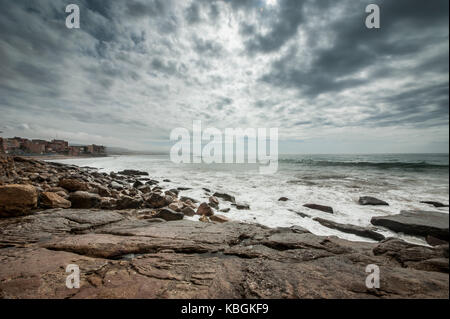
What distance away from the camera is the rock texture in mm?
1753

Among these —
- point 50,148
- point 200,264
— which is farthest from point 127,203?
point 50,148

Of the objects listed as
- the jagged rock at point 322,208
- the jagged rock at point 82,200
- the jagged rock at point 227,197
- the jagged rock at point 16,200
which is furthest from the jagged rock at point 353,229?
the jagged rock at point 16,200

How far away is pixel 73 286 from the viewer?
1838 millimetres

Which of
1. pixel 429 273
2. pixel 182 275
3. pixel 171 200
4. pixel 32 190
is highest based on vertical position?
pixel 32 190

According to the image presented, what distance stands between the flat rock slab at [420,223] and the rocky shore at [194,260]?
0.03 metres

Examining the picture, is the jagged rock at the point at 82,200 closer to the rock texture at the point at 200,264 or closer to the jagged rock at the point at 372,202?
the rock texture at the point at 200,264

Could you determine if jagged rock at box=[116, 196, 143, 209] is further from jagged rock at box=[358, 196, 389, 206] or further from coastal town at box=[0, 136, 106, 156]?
coastal town at box=[0, 136, 106, 156]

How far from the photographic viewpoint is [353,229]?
471 cm

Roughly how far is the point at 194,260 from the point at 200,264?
17cm

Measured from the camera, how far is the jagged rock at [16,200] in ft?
11.9

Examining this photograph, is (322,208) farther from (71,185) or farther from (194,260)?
(71,185)

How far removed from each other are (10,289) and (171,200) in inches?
214
